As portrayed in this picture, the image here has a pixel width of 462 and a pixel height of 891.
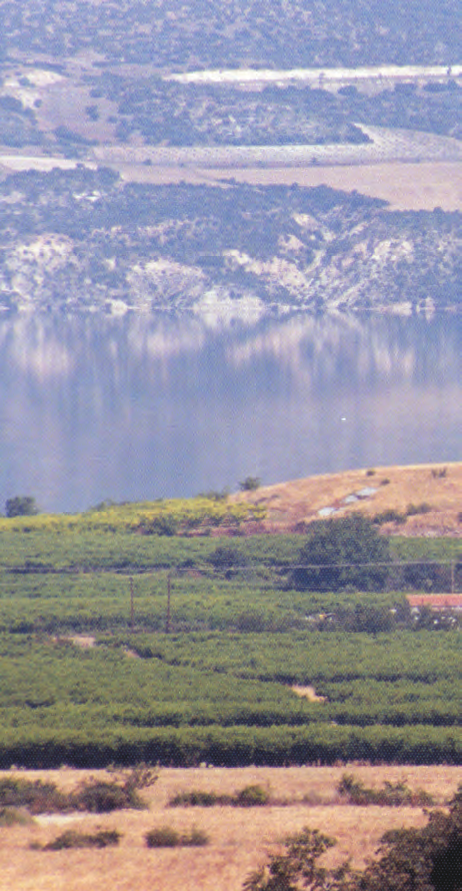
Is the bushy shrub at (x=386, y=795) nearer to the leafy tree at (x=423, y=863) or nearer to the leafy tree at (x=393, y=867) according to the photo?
the leafy tree at (x=393, y=867)

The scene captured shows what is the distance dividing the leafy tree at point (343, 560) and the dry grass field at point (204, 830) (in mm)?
16824

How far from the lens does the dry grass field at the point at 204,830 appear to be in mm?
15977

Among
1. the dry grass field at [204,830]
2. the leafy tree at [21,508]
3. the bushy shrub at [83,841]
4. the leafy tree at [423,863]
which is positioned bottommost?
Result: the dry grass field at [204,830]

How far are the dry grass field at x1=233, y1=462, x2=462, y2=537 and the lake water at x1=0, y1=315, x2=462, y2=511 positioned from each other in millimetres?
14020

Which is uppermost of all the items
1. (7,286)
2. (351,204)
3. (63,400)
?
(351,204)

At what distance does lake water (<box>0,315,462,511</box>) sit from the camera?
68375mm

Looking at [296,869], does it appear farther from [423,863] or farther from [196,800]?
[196,800]

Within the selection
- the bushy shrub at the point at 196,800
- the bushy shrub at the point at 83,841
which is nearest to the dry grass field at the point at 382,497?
the bushy shrub at the point at 196,800

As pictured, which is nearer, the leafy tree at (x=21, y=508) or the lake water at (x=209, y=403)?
the leafy tree at (x=21, y=508)

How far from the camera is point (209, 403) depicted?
90125 mm

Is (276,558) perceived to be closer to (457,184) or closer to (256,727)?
(256,727)

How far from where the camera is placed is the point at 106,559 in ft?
134

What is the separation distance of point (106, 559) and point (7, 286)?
373ft

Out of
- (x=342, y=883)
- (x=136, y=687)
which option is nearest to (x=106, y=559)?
(x=136, y=687)
